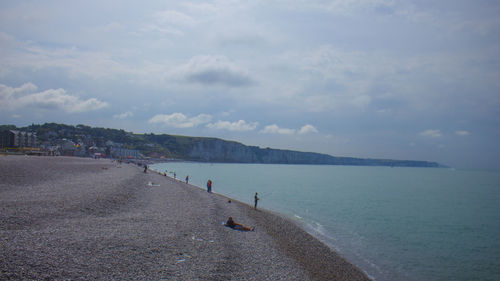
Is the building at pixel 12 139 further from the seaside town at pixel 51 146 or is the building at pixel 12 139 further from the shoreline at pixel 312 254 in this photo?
the shoreline at pixel 312 254

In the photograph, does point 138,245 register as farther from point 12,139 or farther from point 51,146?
point 51,146

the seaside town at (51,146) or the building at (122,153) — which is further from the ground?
the seaside town at (51,146)

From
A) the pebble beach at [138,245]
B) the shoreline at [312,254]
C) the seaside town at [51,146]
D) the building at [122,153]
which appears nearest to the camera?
the pebble beach at [138,245]

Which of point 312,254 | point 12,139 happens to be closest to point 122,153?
point 12,139

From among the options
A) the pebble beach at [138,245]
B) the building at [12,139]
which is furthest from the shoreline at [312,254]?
the building at [12,139]

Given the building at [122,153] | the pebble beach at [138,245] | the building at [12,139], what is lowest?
the building at [122,153]

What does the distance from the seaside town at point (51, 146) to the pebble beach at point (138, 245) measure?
3195 inches

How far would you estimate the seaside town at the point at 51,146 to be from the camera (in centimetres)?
9831

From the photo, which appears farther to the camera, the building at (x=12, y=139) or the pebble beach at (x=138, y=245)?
the building at (x=12, y=139)

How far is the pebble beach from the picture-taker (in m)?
9.35

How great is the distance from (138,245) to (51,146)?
→ 143940mm

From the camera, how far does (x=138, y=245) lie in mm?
12109

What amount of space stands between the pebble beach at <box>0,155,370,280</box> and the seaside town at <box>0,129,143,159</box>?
8116cm

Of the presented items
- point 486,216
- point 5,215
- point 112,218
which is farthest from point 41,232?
point 486,216
